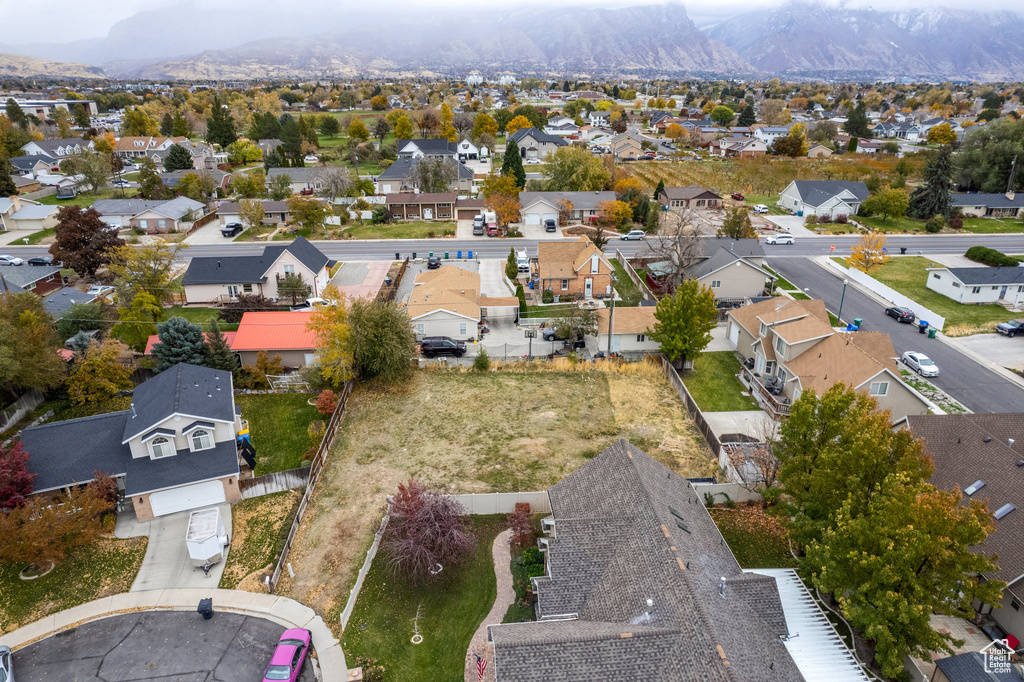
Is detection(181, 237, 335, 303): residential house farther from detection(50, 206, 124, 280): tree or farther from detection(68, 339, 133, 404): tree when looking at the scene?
detection(68, 339, 133, 404): tree

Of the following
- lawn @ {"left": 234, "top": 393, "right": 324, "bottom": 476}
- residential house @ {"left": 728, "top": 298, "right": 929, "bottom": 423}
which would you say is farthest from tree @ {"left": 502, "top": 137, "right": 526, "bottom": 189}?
lawn @ {"left": 234, "top": 393, "right": 324, "bottom": 476}

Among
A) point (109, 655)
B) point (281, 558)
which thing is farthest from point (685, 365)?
point (109, 655)

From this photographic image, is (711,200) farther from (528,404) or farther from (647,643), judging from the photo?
(647,643)

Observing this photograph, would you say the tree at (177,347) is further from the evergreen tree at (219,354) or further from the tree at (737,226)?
the tree at (737,226)

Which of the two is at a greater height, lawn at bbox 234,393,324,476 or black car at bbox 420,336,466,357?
black car at bbox 420,336,466,357

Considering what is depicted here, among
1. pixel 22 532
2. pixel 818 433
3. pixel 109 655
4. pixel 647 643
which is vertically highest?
pixel 818 433

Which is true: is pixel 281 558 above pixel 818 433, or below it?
below
